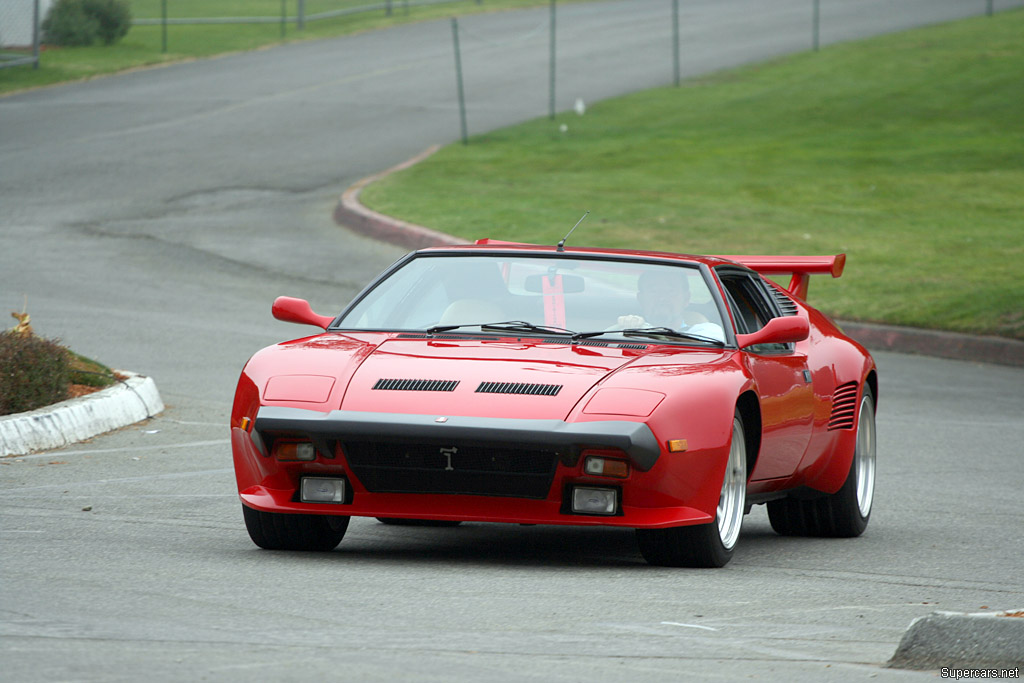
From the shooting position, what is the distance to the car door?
7.22 m

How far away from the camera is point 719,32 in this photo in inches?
1806

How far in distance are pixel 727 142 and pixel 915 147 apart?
10.9 ft

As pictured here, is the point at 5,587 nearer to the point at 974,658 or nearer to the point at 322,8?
the point at 974,658

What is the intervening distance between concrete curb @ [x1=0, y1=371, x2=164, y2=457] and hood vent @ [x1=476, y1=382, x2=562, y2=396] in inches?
150

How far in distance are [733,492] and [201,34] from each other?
39247 millimetres

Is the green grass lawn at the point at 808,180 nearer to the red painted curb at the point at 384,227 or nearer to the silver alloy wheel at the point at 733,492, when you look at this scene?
the red painted curb at the point at 384,227

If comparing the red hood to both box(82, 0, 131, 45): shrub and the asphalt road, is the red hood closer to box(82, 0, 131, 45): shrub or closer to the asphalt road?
the asphalt road

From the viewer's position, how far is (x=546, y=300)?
Result: 24.3 feet

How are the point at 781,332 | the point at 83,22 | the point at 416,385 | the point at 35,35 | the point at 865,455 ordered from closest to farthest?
the point at 416,385, the point at 781,332, the point at 865,455, the point at 35,35, the point at 83,22

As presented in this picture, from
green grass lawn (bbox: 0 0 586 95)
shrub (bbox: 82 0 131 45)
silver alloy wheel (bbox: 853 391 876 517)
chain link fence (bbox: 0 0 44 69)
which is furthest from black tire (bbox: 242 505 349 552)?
shrub (bbox: 82 0 131 45)

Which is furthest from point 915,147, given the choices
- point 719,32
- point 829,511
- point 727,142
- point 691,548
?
point 691,548

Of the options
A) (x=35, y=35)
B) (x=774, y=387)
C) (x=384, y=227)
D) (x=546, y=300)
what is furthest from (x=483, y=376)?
(x=35, y=35)

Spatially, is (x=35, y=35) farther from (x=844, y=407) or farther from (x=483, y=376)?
(x=483, y=376)

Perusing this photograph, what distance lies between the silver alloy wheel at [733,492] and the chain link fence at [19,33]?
29.9m
